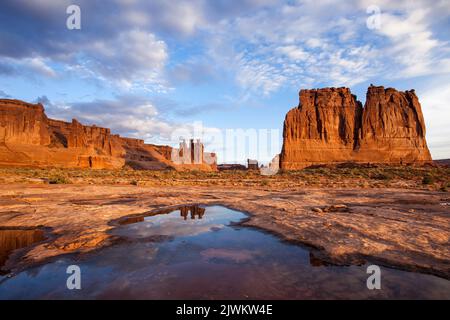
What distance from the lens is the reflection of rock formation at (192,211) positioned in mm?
8209

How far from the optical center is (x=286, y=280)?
10.8 ft

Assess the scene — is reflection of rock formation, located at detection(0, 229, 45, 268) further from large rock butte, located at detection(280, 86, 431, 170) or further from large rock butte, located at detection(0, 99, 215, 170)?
large rock butte, located at detection(0, 99, 215, 170)

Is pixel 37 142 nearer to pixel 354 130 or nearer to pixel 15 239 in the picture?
pixel 15 239

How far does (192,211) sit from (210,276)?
18.8ft

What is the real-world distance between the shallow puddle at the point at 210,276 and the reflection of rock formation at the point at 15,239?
1.44 m

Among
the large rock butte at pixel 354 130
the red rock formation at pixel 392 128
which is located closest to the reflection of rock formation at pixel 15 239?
the large rock butte at pixel 354 130

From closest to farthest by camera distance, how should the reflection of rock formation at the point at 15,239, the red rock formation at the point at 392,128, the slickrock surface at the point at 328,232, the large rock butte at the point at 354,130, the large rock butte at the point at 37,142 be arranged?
1. the slickrock surface at the point at 328,232
2. the reflection of rock formation at the point at 15,239
3. the large rock butte at the point at 37,142
4. the red rock formation at the point at 392,128
5. the large rock butte at the point at 354,130

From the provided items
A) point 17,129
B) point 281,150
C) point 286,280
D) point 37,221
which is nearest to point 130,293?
point 286,280

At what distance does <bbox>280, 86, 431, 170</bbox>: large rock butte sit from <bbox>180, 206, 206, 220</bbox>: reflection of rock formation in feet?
203

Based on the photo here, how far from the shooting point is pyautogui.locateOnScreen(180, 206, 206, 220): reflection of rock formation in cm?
821

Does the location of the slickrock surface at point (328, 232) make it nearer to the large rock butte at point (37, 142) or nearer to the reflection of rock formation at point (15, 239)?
the reflection of rock formation at point (15, 239)

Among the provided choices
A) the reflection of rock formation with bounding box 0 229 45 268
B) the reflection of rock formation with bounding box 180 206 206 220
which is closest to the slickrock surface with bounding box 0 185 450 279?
the reflection of rock formation with bounding box 0 229 45 268

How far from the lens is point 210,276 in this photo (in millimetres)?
3428
